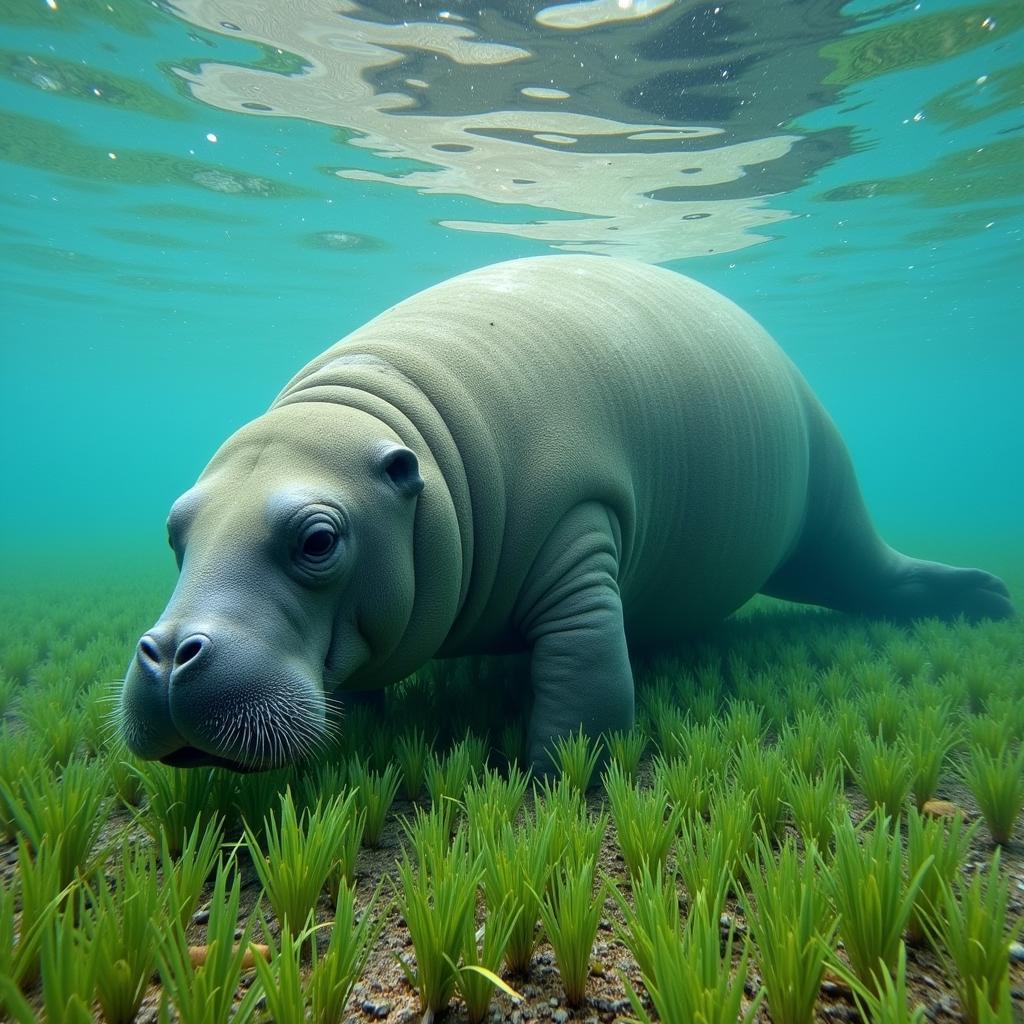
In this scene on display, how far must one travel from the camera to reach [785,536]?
17.4 feet

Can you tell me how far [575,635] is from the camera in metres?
3.20

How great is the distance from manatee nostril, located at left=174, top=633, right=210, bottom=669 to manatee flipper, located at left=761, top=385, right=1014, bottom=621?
535 centimetres

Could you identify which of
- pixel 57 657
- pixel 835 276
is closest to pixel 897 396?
pixel 835 276

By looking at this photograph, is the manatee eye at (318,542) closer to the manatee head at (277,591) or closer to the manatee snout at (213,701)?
the manatee head at (277,591)

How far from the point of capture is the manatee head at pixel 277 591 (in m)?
2.00

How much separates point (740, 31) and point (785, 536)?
28.2 ft

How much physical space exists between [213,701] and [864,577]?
622 centimetres

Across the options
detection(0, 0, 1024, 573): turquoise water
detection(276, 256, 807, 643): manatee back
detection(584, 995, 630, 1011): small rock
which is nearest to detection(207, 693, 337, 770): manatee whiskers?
detection(584, 995, 630, 1011): small rock

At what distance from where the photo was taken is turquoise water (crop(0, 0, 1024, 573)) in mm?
10422

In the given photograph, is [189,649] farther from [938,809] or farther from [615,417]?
[938,809]

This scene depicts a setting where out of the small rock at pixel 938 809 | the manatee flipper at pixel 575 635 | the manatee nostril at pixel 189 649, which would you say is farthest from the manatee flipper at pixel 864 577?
the manatee nostril at pixel 189 649

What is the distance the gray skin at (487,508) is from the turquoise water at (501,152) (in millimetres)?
8025

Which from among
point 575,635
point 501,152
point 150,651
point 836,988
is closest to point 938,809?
point 836,988

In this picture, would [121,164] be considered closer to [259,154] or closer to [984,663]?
[259,154]
